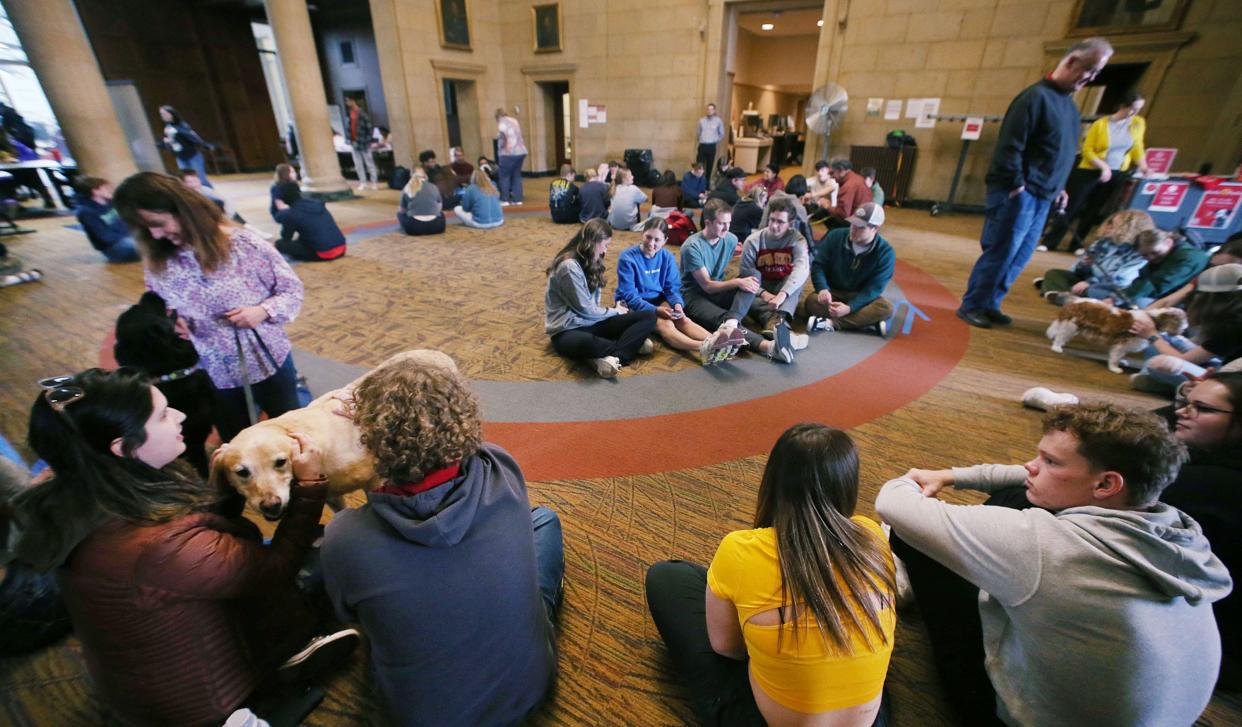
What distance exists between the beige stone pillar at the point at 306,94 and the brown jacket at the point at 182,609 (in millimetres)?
10872

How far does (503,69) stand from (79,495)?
15.2 meters

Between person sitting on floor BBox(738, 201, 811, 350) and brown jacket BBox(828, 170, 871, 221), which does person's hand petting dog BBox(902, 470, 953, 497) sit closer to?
person sitting on floor BBox(738, 201, 811, 350)

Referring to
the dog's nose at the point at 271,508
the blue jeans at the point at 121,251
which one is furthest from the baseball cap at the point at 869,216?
the blue jeans at the point at 121,251

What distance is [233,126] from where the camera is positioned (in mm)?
14172

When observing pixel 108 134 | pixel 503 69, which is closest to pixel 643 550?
pixel 108 134

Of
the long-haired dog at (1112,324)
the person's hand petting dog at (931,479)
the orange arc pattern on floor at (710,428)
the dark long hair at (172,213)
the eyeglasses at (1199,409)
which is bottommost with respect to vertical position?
the orange arc pattern on floor at (710,428)

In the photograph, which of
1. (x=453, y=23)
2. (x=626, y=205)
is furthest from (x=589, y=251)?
(x=453, y=23)

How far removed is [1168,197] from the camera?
5.51 meters

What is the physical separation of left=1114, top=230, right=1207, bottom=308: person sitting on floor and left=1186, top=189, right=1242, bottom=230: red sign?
2156 mm

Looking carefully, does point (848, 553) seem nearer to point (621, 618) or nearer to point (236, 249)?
point (621, 618)

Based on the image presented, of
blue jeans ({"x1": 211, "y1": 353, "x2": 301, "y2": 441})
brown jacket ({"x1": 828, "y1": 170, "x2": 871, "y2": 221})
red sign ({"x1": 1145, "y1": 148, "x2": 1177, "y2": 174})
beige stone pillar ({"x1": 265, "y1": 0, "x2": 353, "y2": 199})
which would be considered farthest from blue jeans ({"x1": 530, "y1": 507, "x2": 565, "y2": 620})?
beige stone pillar ({"x1": 265, "y1": 0, "x2": 353, "y2": 199})

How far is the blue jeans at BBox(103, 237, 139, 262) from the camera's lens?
5.90 meters

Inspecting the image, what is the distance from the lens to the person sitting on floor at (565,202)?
8.12 m

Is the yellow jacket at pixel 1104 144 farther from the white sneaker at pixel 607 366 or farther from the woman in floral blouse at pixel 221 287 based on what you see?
the woman in floral blouse at pixel 221 287
